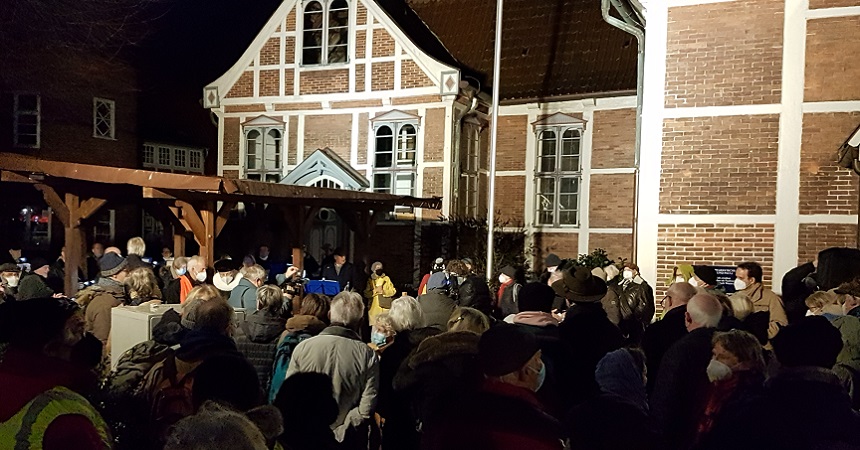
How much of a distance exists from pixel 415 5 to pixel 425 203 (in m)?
9.03

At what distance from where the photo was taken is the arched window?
18359 millimetres

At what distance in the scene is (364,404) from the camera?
14.4ft

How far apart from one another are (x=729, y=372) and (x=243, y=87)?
58.8 feet

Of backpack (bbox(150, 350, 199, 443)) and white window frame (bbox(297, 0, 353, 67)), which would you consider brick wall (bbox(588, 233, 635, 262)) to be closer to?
white window frame (bbox(297, 0, 353, 67))

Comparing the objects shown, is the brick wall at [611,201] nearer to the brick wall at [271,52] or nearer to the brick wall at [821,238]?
the brick wall at [821,238]

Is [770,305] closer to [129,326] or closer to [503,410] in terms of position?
[503,410]

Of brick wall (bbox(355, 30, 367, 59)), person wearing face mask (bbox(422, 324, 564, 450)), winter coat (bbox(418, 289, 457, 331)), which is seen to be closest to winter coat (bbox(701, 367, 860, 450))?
person wearing face mask (bbox(422, 324, 564, 450))

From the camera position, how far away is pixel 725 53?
400 inches

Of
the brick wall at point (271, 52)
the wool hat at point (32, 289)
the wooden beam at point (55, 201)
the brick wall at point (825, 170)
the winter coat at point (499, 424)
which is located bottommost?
the wool hat at point (32, 289)

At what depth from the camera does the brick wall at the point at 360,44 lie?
1808 centimetres

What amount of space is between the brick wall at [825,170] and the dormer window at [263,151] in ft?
44.9

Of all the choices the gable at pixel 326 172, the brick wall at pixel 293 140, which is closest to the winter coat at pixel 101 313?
the gable at pixel 326 172

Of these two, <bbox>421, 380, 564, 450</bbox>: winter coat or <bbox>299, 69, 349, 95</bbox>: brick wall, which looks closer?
<bbox>421, 380, 564, 450</bbox>: winter coat

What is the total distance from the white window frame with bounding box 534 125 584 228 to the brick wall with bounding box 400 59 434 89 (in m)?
3.81
